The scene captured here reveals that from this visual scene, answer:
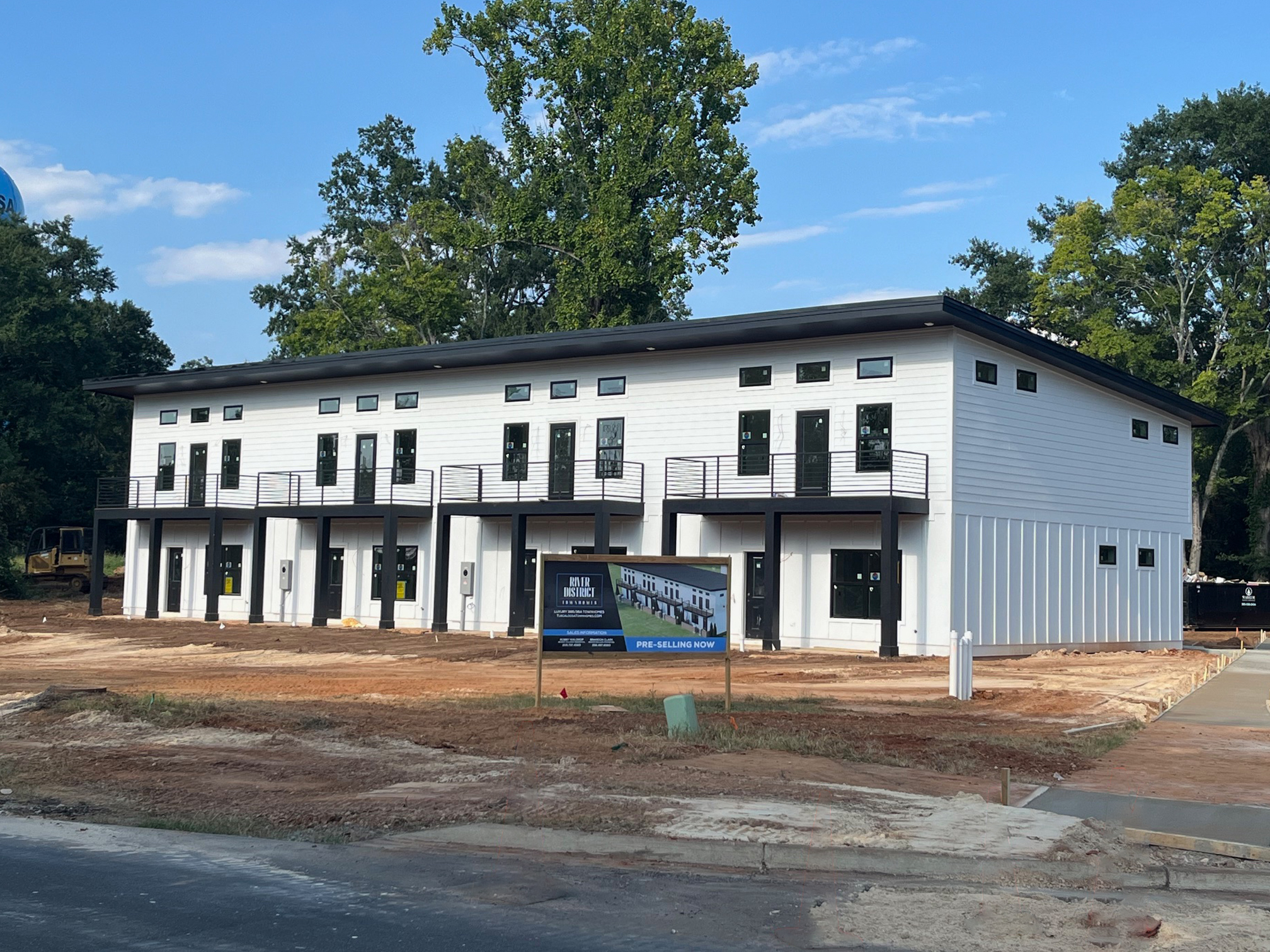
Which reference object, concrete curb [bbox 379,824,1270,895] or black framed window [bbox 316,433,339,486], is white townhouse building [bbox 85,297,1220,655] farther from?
concrete curb [bbox 379,824,1270,895]

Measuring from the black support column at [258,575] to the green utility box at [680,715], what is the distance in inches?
1186

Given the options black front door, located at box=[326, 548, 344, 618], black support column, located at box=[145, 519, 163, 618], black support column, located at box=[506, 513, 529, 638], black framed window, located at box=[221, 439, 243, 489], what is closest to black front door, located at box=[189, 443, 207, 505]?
black framed window, located at box=[221, 439, 243, 489]

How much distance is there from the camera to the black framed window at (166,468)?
46906 mm

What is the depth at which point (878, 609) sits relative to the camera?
3198 centimetres

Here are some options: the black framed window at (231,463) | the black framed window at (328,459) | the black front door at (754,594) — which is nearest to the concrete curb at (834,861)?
the black front door at (754,594)

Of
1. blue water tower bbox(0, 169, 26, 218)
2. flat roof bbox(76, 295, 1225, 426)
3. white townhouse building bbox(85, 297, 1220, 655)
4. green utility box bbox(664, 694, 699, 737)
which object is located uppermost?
blue water tower bbox(0, 169, 26, 218)


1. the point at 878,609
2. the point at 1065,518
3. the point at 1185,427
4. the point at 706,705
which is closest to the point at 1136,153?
the point at 1185,427

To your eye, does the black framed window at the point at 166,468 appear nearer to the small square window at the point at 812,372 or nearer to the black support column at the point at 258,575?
the black support column at the point at 258,575

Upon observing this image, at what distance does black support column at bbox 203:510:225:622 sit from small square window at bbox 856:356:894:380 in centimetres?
2168

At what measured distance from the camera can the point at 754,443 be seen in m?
34.1

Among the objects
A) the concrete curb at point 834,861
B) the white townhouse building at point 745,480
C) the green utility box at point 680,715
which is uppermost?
the white townhouse building at point 745,480

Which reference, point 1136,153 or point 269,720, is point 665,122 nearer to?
point 1136,153

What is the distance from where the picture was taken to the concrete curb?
29.1 ft

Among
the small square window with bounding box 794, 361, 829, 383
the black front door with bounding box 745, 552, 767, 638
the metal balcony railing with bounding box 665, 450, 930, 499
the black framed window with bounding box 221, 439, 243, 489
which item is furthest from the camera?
the black framed window with bounding box 221, 439, 243, 489
